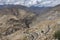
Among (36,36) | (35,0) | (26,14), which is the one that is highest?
(36,36)

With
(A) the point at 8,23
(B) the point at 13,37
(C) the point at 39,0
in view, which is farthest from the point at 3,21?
(C) the point at 39,0

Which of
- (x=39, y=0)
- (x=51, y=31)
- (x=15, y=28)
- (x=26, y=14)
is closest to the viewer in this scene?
(x=51, y=31)

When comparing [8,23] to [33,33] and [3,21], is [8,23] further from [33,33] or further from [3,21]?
[33,33]

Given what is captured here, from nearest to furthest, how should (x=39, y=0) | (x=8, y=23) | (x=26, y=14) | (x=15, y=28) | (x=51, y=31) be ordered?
(x=51, y=31) < (x=15, y=28) < (x=8, y=23) < (x=26, y=14) < (x=39, y=0)

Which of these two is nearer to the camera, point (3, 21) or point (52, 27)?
point (52, 27)

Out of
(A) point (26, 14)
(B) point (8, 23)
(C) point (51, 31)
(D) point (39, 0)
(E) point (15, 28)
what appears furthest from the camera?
(D) point (39, 0)

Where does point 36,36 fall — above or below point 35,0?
above

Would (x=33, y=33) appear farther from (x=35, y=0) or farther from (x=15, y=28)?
(x=35, y=0)

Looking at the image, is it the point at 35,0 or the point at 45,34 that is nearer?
the point at 45,34

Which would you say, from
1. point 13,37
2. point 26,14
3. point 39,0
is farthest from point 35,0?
point 13,37
